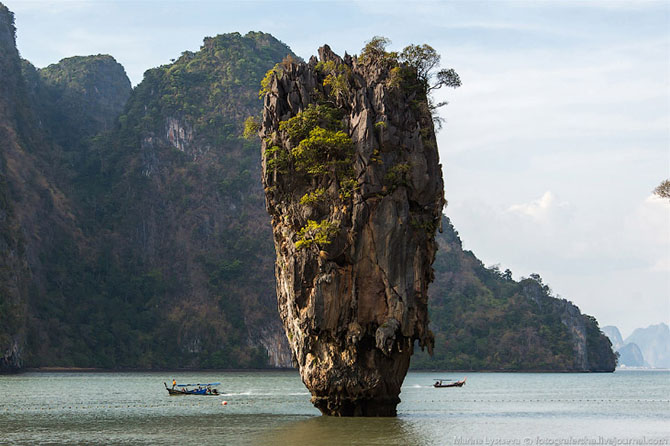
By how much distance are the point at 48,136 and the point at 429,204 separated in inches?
5959

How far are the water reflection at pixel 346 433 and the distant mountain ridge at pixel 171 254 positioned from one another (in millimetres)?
99183

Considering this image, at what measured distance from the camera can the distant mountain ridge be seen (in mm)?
150500

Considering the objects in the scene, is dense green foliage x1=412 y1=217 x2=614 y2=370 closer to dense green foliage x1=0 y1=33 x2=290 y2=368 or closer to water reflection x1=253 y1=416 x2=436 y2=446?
dense green foliage x1=0 y1=33 x2=290 y2=368

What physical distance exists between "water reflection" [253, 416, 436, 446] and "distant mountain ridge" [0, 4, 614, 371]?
99.2m

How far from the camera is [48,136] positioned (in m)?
182

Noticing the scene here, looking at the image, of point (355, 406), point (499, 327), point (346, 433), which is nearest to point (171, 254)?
point (499, 327)

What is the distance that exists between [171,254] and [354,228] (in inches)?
5073

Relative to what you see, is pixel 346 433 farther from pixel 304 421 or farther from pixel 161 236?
pixel 161 236

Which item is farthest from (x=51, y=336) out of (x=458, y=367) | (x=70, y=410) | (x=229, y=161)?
(x=70, y=410)

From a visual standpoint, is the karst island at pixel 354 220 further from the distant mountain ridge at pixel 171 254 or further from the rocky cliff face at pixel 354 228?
the distant mountain ridge at pixel 171 254

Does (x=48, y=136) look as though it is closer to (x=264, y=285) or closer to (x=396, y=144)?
(x=264, y=285)

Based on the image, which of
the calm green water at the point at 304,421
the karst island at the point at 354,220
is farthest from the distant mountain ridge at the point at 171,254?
the karst island at the point at 354,220

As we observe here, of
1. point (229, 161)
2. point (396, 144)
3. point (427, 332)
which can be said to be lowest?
point (427, 332)

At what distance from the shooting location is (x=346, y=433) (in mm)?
38844
